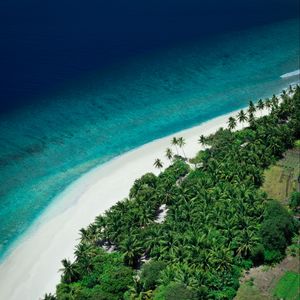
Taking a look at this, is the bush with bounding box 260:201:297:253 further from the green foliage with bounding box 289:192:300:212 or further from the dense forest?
the green foliage with bounding box 289:192:300:212

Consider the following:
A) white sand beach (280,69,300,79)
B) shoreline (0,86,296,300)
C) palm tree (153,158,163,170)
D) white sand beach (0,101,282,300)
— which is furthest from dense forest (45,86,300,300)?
white sand beach (280,69,300,79)

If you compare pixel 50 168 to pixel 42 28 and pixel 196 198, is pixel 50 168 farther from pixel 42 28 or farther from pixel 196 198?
pixel 42 28

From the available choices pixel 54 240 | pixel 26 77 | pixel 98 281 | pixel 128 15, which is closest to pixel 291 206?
pixel 98 281

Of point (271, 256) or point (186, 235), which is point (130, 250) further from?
point (271, 256)

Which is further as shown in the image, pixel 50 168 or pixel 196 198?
pixel 50 168

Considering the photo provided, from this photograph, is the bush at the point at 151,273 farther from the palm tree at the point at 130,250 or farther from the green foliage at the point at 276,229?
the green foliage at the point at 276,229

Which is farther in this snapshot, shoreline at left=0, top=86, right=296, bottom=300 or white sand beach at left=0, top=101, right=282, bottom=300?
shoreline at left=0, top=86, right=296, bottom=300
